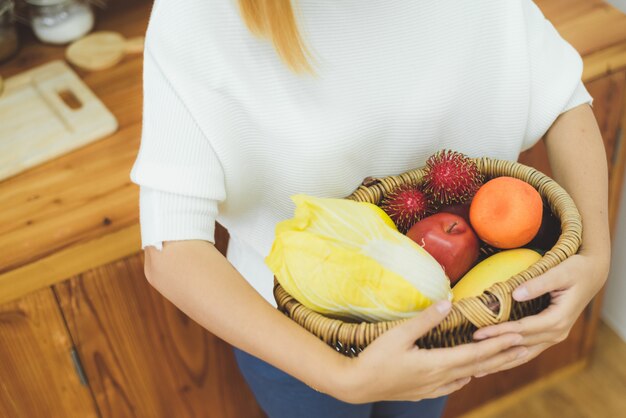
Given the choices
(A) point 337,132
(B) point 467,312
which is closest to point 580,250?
(B) point 467,312

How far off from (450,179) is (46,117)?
0.76m

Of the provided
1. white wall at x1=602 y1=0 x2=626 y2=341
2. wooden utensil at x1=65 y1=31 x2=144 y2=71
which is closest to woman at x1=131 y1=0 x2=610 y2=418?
wooden utensil at x1=65 y1=31 x2=144 y2=71

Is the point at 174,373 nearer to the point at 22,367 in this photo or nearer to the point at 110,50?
the point at 22,367

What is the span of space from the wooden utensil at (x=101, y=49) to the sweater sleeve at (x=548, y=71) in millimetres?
748

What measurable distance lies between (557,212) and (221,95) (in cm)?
39

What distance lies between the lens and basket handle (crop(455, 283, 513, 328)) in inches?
28.9

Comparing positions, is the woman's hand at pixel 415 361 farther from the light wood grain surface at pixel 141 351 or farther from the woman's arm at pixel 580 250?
the light wood grain surface at pixel 141 351

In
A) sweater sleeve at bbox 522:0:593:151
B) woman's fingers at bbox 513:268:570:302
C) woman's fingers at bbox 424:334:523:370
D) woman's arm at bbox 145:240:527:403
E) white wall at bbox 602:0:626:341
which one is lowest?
white wall at bbox 602:0:626:341

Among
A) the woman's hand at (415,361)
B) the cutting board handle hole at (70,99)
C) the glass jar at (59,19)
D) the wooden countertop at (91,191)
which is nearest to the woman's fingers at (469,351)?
the woman's hand at (415,361)

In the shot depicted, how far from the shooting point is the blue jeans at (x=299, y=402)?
107cm

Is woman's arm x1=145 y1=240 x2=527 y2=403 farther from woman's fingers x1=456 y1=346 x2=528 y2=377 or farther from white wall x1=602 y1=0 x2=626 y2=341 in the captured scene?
white wall x1=602 y1=0 x2=626 y2=341

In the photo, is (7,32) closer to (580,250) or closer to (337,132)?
(337,132)

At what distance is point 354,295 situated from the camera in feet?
2.48

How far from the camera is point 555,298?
0.79 metres
